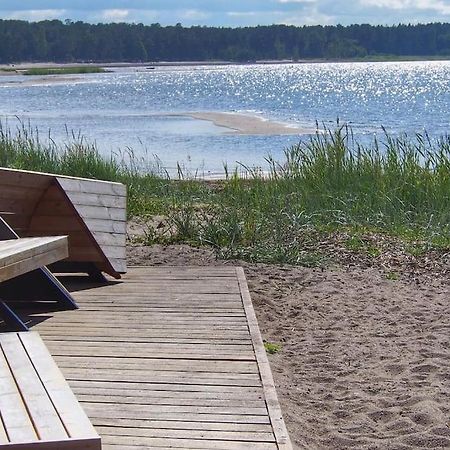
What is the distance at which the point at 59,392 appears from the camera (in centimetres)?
295

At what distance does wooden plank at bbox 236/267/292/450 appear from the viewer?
3.54 m

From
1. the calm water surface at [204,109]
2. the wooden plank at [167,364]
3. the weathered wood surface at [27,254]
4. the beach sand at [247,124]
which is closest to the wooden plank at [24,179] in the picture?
the weathered wood surface at [27,254]

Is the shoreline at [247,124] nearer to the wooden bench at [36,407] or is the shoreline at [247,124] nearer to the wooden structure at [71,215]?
the wooden structure at [71,215]

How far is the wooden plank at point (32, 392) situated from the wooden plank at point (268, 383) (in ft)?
3.10

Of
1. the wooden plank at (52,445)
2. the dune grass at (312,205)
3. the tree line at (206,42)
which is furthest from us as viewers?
the tree line at (206,42)

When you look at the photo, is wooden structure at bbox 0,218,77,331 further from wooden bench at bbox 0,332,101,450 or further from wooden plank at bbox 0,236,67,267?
wooden bench at bbox 0,332,101,450

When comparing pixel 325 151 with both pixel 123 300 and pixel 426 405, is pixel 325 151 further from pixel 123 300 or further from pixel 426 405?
pixel 426 405

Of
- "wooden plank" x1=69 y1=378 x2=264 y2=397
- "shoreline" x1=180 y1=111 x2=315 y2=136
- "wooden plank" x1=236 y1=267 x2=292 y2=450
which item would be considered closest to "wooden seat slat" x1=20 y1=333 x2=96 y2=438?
"wooden plank" x1=69 y1=378 x2=264 y2=397

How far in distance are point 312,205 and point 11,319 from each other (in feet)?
16.1

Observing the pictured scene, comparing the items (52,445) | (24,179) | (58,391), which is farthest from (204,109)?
(52,445)

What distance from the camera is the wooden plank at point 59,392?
265 cm

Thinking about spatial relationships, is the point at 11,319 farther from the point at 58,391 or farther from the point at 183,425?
the point at 58,391

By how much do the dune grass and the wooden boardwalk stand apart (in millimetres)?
1595

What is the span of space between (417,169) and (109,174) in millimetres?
3789
